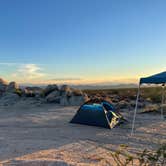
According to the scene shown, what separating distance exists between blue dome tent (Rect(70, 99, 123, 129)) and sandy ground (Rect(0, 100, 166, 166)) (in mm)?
289

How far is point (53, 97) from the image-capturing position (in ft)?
65.2

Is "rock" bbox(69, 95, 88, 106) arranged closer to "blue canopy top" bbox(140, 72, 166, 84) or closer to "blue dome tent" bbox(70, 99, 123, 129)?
"blue dome tent" bbox(70, 99, 123, 129)

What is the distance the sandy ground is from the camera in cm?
605

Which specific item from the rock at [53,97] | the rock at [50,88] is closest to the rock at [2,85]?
the rock at [50,88]

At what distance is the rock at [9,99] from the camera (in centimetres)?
2009

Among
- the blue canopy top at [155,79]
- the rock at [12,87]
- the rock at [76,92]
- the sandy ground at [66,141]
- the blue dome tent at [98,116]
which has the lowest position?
the sandy ground at [66,141]

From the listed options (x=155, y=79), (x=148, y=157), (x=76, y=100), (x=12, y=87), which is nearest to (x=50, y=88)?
(x=76, y=100)

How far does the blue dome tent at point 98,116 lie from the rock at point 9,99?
33.3ft

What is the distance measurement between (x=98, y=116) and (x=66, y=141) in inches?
107

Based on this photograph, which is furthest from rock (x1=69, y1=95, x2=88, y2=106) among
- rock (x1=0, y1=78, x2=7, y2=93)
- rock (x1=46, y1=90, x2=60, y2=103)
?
rock (x1=0, y1=78, x2=7, y2=93)

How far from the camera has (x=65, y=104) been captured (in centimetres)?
1853

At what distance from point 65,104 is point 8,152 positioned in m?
11.9

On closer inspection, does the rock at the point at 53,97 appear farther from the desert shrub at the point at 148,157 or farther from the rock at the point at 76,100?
the desert shrub at the point at 148,157

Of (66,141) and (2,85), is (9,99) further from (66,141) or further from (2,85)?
(66,141)
